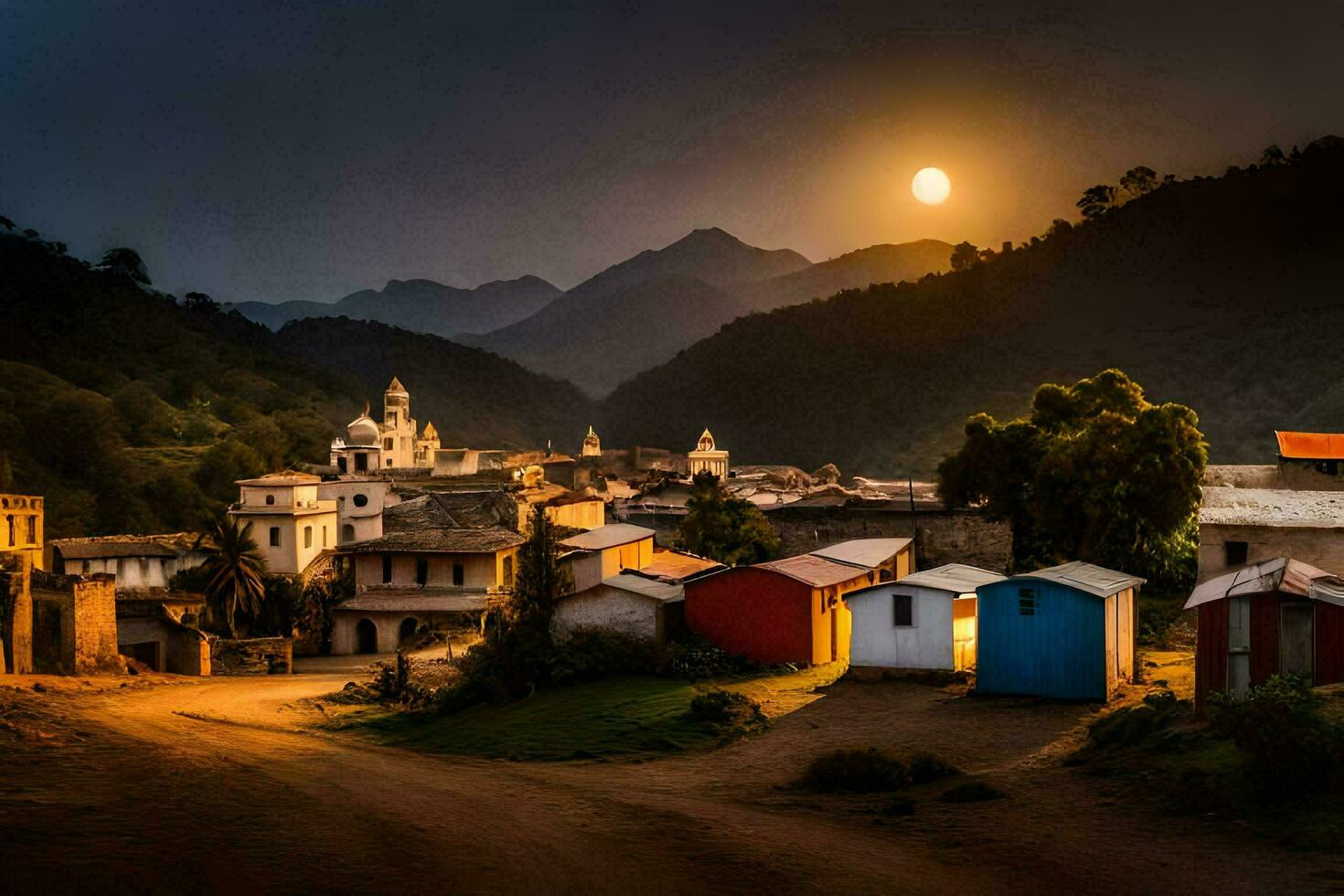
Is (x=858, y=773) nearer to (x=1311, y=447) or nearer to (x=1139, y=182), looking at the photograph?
(x=1311, y=447)

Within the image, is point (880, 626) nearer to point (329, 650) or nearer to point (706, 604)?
point (706, 604)

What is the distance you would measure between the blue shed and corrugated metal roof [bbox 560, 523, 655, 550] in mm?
15293

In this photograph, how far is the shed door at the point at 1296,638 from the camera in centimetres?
1426

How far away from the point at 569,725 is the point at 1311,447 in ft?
88.9

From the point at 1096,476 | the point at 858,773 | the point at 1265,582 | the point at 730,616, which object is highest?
the point at 1096,476

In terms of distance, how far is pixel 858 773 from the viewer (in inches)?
538

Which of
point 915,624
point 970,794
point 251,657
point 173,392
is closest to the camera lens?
point 970,794

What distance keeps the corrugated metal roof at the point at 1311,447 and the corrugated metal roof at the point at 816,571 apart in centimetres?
1696

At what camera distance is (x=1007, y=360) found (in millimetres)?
92812

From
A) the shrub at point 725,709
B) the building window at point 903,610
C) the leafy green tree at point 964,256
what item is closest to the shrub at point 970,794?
the shrub at point 725,709

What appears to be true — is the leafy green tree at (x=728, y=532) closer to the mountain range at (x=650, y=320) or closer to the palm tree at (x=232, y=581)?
the palm tree at (x=232, y=581)

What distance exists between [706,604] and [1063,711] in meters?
9.09

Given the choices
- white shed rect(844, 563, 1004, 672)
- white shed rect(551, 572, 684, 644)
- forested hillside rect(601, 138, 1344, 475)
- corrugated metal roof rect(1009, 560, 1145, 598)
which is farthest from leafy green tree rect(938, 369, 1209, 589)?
forested hillside rect(601, 138, 1344, 475)

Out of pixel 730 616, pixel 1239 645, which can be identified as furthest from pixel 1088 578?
pixel 730 616
